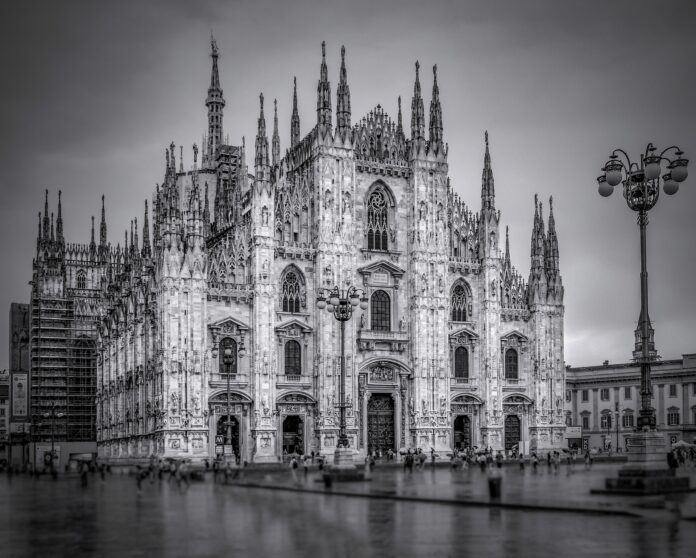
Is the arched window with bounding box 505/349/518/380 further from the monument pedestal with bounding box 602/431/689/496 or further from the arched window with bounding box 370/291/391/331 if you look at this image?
the monument pedestal with bounding box 602/431/689/496

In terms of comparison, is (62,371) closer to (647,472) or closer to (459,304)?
(459,304)

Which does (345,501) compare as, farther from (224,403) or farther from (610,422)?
(610,422)

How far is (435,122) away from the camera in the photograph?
71625mm

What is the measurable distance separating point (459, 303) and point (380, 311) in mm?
6426

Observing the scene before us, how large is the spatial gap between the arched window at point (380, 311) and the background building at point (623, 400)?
1448 inches

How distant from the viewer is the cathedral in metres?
63.2

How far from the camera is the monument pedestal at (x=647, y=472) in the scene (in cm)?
3014

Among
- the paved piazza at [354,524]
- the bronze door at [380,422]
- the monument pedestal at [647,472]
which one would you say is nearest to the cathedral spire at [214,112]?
the bronze door at [380,422]

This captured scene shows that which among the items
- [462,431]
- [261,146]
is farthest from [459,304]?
[261,146]

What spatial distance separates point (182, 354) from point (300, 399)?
899 centimetres

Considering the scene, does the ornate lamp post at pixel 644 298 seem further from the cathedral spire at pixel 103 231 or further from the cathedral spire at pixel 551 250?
the cathedral spire at pixel 103 231

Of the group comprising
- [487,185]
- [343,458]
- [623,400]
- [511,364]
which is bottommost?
[343,458]

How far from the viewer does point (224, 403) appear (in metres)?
63.6

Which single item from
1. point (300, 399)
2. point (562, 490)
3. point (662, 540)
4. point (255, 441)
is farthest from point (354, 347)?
point (662, 540)
